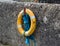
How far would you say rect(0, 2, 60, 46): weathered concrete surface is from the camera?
4.64m

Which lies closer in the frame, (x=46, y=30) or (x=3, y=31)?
(x=46, y=30)

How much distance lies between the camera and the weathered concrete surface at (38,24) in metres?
4.64

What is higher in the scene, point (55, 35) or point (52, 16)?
point (52, 16)

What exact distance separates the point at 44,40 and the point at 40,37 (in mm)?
125

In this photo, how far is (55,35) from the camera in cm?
463

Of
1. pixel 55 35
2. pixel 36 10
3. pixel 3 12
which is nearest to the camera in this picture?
pixel 55 35

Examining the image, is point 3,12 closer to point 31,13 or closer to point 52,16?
point 31,13

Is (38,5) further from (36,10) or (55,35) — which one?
(55,35)

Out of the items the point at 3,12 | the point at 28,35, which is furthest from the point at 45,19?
the point at 3,12

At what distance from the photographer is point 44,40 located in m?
4.81

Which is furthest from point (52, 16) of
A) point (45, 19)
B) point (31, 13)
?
point (31, 13)

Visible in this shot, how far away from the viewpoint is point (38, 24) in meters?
4.91

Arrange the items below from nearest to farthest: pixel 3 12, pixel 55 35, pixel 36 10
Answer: pixel 55 35
pixel 36 10
pixel 3 12

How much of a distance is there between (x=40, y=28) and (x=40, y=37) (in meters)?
0.20
